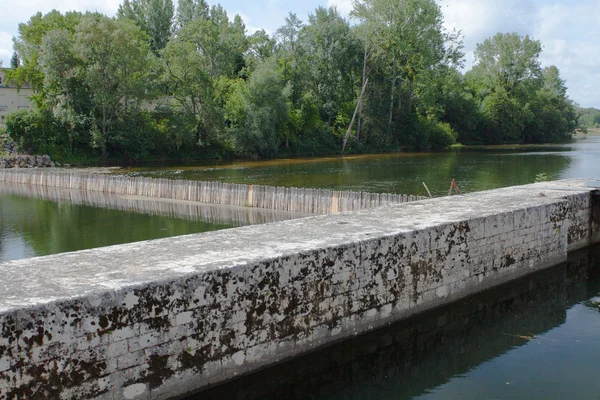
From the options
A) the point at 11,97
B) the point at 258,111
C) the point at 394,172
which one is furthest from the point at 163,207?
the point at 11,97

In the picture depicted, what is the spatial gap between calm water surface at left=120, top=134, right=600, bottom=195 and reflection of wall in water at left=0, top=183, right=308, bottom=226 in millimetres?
8594

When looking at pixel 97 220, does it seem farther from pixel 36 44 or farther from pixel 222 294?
pixel 36 44

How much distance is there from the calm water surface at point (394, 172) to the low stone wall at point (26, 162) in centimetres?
813

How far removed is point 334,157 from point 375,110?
11496 mm

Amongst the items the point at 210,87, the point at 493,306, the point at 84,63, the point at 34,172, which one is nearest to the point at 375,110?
the point at 210,87

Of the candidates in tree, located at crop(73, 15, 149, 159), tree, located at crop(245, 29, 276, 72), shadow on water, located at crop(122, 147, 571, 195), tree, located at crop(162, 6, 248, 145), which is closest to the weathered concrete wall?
shadow on water, located at crop(122, 147, 571, 195)

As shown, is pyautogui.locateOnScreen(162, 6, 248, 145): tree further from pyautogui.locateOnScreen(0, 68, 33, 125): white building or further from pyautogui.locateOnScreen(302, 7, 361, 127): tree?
pyautogui.locateOnScreen(0, 68, 33, 125): white building

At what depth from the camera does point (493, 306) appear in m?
12.2

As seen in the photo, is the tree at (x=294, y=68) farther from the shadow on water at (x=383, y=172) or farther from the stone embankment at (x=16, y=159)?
the stone embankment at (x=16, y=159)

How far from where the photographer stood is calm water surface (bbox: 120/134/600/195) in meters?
34.5

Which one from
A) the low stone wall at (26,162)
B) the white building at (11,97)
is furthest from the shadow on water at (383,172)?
the white building at (11,97)

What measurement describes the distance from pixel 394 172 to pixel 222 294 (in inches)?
1409

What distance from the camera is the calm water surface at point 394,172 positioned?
3447 cm

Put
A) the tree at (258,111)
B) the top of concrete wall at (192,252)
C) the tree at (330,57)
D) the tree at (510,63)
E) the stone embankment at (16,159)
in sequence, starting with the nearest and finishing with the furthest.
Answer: the top of concrete wall at (192,252) < the stone embankment at (16,159) < the tree at (258,111) < the tree at (330,57) < the tree at (510,63)
